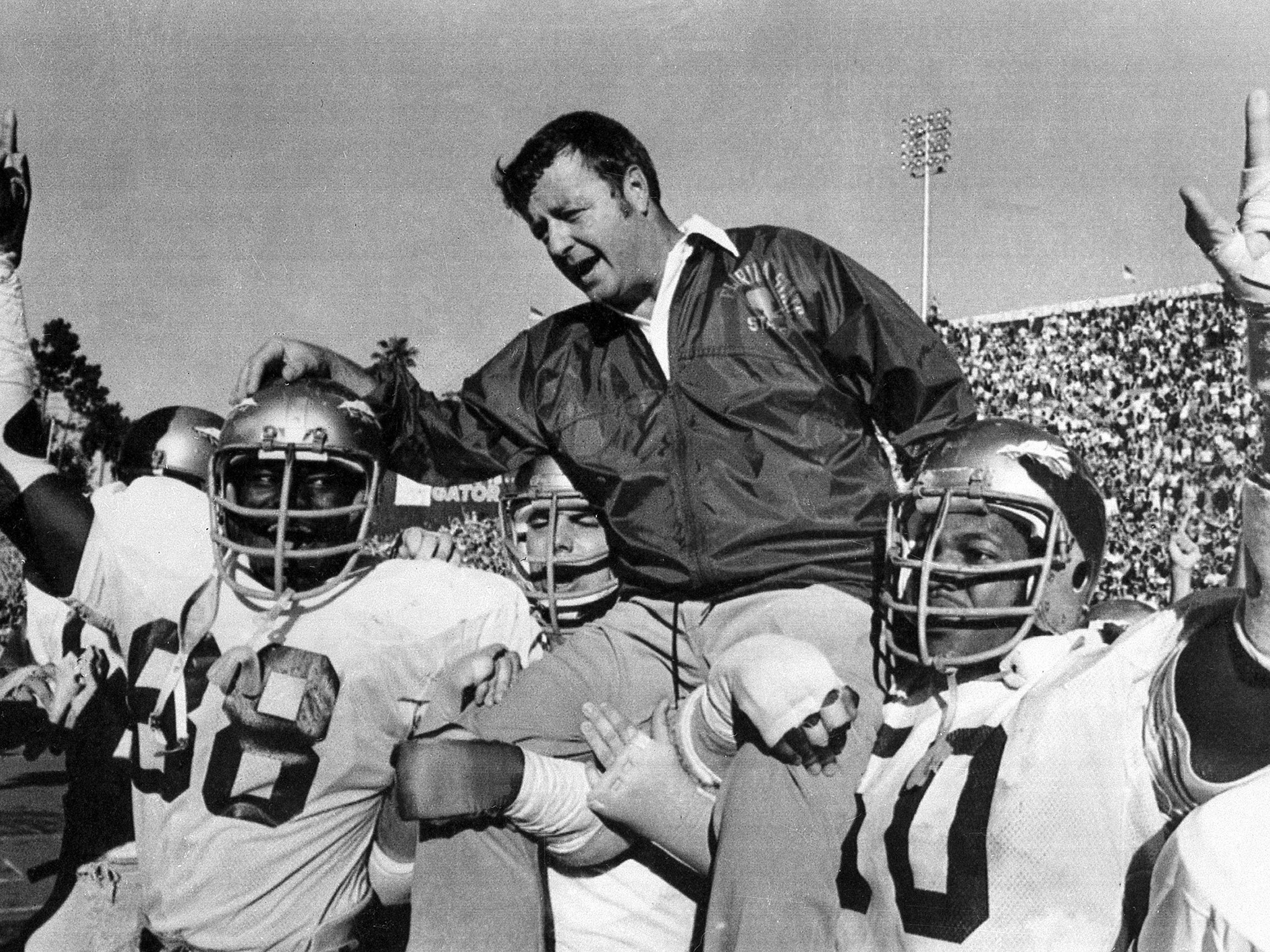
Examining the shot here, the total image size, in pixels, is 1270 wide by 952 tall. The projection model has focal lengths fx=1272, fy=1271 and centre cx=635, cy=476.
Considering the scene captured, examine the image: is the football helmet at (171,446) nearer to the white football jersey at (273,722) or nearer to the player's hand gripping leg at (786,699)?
the white football jersey at (273,722)

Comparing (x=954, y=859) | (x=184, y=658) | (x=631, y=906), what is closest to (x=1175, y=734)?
(x=954, y=859)

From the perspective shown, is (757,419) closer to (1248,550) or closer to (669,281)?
(669,281)

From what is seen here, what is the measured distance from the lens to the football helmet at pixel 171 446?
452cm

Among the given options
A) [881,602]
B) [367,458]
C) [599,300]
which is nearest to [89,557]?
[367,458]

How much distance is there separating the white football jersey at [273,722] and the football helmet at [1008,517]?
1139mm

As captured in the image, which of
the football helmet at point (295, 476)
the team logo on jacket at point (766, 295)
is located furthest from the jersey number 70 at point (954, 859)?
the football helmet at point (295, 476)

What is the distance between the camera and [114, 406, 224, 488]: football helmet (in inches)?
178

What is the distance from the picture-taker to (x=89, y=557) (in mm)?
3475

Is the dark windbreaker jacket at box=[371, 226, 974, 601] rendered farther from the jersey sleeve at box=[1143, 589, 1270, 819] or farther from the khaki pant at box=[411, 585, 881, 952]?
the jersey sleeve at box=[1143, 589, 1270, 819]

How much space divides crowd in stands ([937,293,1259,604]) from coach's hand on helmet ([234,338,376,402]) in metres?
5.55

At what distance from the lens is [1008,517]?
2.90m

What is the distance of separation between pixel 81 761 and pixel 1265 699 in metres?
3.43

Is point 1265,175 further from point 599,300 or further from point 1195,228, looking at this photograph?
point 599,300

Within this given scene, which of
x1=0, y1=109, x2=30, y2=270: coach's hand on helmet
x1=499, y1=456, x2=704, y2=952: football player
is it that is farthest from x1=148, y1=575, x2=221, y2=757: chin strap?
x1=0, y1=109, x2=30, y2=270: coach's hand on helmet
